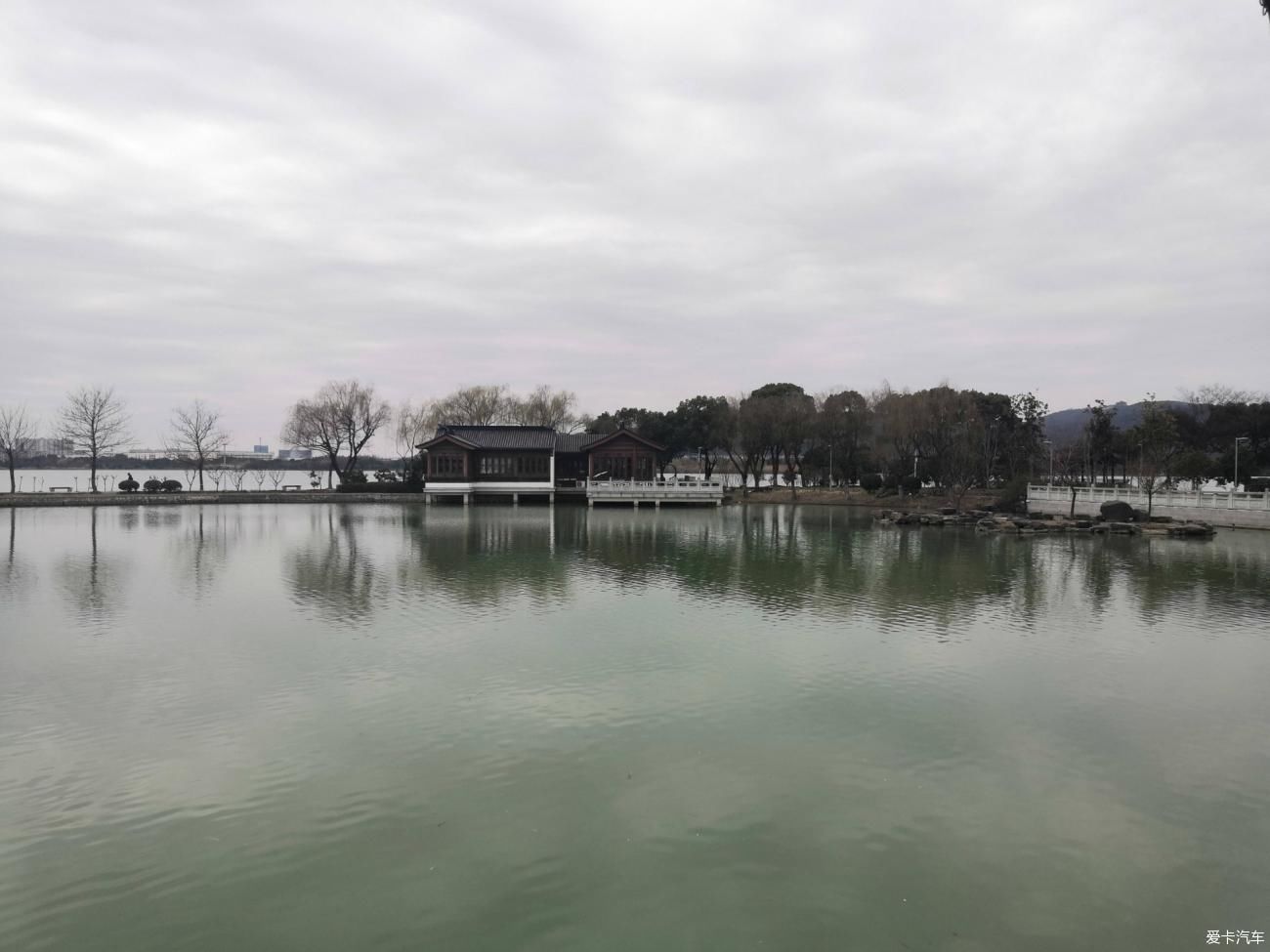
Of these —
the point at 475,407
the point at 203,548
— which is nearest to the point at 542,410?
the point at 475,407

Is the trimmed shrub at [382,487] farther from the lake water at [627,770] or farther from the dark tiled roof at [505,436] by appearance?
the lake water at [627,770]

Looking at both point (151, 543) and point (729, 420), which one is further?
point (729, 420)

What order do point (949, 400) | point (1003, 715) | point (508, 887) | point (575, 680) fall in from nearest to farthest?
1. point (508, 887)
2. point (1003, 715)
3. point (575, 680)
4. point (949, 400)

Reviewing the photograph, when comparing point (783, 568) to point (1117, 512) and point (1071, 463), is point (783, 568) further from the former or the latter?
point (1071, 463)

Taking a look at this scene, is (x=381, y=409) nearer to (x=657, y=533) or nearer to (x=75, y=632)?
(x=657, y=533)

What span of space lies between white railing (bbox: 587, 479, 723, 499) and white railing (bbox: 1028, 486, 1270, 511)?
1897 cm

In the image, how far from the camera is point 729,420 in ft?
203

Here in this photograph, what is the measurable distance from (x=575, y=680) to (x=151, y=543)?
76.9ft

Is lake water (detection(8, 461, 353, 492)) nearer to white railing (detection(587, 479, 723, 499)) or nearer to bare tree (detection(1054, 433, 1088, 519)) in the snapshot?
white railing (detection(587, 479, 723, 499))

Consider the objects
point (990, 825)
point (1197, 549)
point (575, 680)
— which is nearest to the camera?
point (990, 825)

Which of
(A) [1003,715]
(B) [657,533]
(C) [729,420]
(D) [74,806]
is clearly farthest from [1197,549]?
(C) [729,420]

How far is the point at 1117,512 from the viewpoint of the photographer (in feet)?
116

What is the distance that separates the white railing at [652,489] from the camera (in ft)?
155

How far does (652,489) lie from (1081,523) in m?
23.5
